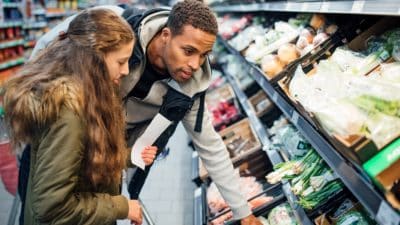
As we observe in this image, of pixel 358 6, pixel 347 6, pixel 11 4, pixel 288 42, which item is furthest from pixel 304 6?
pixel 11 4

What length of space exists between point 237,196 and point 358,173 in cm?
88

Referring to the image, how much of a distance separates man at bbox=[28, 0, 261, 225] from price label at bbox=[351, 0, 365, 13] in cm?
54

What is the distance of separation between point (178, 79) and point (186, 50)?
0.51 feet

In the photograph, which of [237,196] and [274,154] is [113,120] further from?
[274,154]

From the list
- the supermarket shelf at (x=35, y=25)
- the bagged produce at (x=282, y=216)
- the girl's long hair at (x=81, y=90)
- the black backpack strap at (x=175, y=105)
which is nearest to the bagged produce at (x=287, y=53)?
the black backpack strap at (x=175, y=105)

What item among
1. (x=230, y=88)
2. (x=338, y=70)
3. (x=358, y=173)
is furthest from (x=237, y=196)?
(x=230, y=88)

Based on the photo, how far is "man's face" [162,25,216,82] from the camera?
1509 millimetres

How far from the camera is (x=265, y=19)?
3.48 m

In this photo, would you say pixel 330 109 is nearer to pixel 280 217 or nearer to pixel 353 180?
pixel 353 180

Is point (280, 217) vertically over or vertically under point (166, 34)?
under

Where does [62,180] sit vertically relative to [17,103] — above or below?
below

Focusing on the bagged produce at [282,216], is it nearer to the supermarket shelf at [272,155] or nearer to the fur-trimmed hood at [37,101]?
the supermarket shelf at [272,155]

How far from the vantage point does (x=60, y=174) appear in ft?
3.59

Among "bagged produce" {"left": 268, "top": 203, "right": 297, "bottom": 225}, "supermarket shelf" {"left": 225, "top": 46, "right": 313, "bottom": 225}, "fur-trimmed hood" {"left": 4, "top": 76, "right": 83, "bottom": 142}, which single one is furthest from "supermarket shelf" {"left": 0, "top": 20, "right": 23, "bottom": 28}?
"bagged produce" {"left": 268, "top": 203, "right": 297, "bottom": 225}
